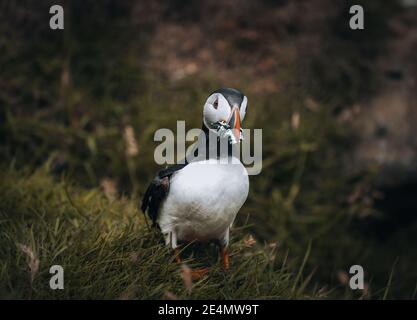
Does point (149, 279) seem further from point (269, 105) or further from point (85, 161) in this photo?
point (269, 105)

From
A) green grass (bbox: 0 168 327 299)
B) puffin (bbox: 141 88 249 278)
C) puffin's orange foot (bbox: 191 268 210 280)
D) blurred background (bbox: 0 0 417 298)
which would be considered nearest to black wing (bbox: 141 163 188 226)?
puffin (bbox: 141 88 249 278)

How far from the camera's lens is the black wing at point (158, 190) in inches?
120

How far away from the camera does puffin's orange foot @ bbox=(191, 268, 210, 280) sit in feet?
9.95

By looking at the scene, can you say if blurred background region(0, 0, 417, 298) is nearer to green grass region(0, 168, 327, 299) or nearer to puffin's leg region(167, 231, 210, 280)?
green grass region(0, 168, 327, 299)

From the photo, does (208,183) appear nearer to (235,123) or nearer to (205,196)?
(205,196)

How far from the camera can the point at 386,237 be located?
18.3ft

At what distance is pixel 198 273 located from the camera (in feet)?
10.1

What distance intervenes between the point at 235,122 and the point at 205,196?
0.36 meters

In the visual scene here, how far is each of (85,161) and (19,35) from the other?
1.32 meters

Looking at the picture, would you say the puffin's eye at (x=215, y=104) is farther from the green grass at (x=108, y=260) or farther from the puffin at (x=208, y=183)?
the green grass at (x=108, y=260)

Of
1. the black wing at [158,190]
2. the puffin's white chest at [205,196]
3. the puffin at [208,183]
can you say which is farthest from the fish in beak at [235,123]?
the black wing at [158,190]

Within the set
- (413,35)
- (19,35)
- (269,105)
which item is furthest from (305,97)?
(19,35)

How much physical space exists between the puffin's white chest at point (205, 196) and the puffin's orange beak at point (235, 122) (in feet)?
0.62

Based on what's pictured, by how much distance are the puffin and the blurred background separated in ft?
5.14
